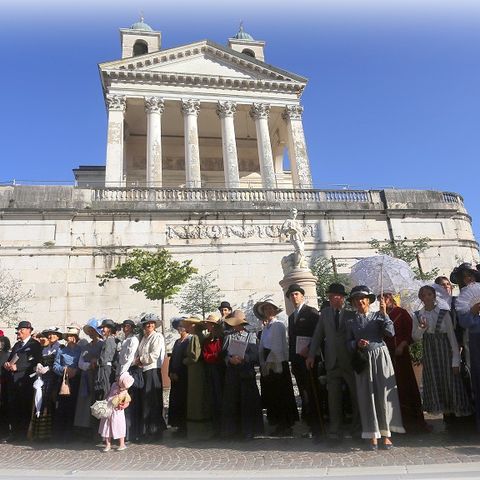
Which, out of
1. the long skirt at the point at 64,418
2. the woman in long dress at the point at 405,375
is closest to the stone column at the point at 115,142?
the long skirt at the point at 64,418

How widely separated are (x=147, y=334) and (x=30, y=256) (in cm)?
1436

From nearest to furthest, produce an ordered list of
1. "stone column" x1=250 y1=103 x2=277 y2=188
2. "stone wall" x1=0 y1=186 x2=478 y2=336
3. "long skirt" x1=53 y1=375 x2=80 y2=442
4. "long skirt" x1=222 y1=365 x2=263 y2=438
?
"long skirt" x1=222 y1=365 x2=263 y2=438 → "long skirt" x1=53 y1=375 x2=80 y2=442 → "stone wall" x1=0 y1=186 x2=478 y2=336 → "stone column" x1=250 y1=103 x2=277 y2=188

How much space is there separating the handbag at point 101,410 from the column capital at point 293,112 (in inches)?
1161

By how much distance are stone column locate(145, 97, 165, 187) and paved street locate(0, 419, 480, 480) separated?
21.5 m

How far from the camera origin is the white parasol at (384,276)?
29.3 feet

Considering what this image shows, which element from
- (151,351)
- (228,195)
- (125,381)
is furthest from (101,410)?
(228,195)

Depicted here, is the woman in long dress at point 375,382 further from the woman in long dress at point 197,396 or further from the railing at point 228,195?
the railing at point 228,195

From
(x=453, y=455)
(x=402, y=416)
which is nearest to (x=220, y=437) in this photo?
(x=402, y=416)

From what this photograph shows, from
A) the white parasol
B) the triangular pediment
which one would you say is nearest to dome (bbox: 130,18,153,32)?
the triangular pediment

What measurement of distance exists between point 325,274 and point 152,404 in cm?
1277

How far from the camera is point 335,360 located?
5988mm

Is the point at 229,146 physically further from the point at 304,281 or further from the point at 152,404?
the point at 152,404

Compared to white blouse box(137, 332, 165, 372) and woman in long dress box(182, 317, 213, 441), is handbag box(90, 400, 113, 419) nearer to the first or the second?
white blouse box(137, 332, 165, 372)

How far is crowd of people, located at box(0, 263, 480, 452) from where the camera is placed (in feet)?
19.0
